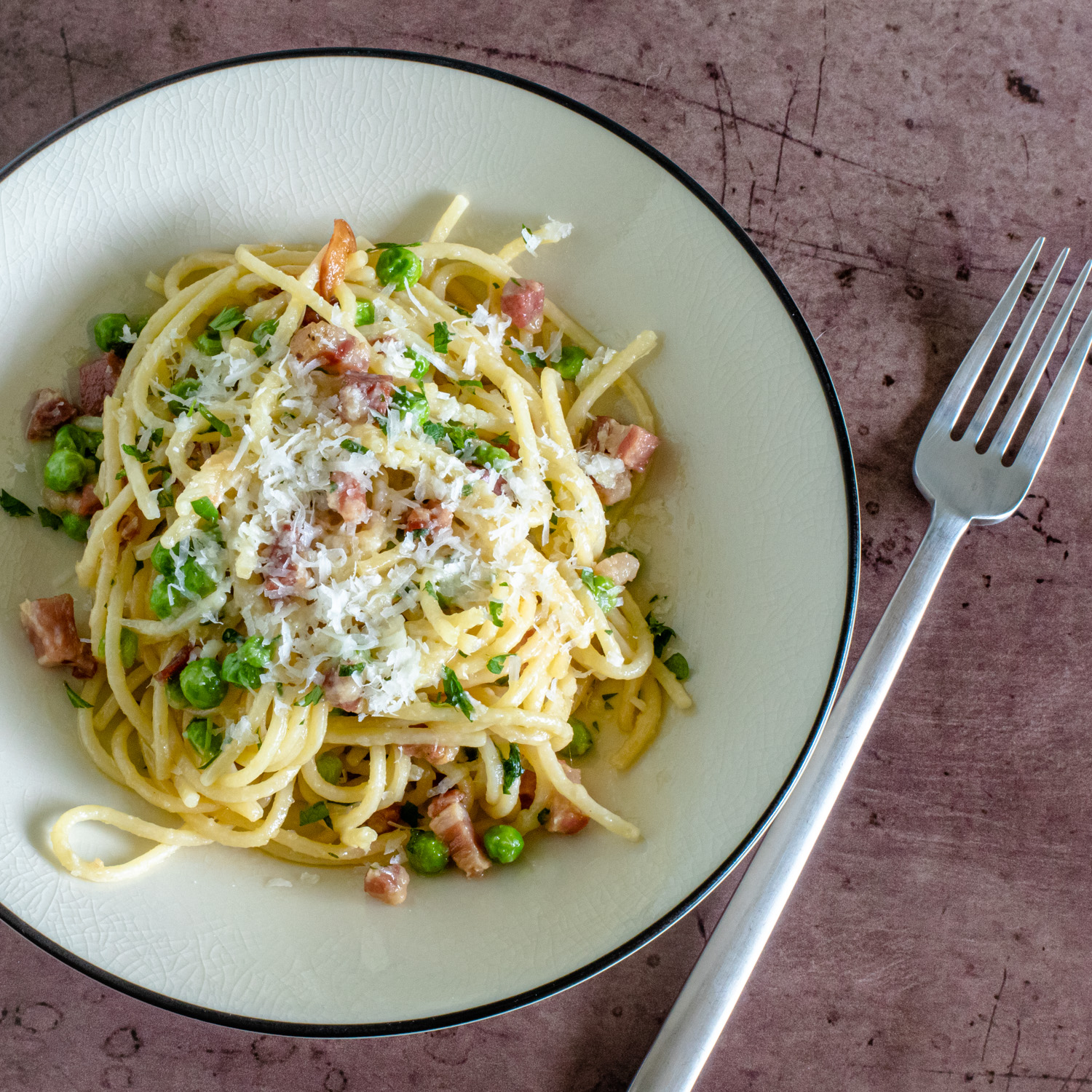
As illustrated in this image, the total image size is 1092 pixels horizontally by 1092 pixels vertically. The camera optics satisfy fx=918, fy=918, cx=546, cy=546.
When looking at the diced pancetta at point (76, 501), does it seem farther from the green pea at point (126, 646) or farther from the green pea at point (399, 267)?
the green pea at point (399, 267)

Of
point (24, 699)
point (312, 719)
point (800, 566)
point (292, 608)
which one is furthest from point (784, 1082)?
point (24, 699)

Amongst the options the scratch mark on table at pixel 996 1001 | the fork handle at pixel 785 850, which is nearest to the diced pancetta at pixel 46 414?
the fork handle at pixel 785 850

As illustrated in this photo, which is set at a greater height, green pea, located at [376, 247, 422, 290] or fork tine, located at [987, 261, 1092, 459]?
green pea, located at [376, 247, 422, 290]

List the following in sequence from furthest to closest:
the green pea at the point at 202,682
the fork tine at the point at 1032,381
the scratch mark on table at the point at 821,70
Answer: the scratch mark on table at the point at 821,70
the fork tine at the point at 1032,381
the green pea at the point at 202,682

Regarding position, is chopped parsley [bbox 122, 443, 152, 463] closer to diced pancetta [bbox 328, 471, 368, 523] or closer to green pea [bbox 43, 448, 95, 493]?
green pea [bbox 43, 448, 95, 493]

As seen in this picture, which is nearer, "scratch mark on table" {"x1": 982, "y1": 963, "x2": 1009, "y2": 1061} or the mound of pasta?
the mound of pasta

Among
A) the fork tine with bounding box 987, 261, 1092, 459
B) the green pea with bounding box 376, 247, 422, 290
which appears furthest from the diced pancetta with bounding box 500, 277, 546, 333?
the fork tine with bounding box 987, 261, 1092, 459

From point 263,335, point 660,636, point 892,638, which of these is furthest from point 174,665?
point 892,638
